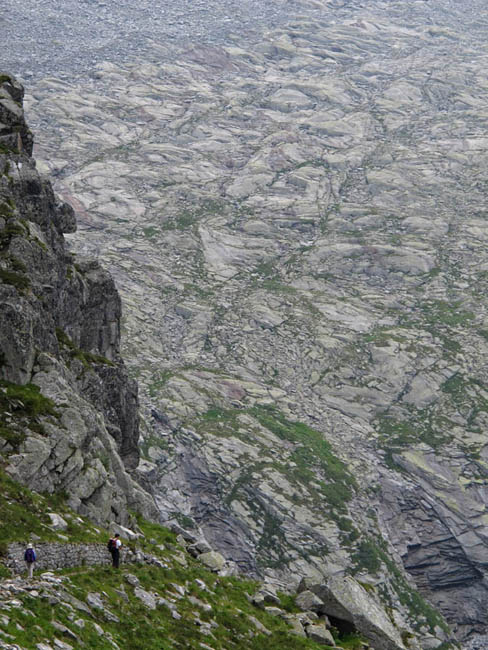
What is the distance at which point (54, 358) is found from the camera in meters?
48.6

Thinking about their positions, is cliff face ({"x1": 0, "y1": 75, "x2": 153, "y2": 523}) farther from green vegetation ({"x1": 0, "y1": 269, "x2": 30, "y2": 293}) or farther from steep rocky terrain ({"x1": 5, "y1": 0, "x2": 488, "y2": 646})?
steep rocky terrain ({"x1": 5, "y1": 0, "x2": 488, "y2": 646})

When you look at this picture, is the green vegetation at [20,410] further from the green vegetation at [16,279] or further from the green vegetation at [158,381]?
the green vegetation at [158,381]

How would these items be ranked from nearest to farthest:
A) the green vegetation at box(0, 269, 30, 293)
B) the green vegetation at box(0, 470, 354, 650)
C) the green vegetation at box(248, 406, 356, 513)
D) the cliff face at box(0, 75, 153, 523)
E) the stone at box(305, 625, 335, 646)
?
the green vegetation at box(0, 470, 354, 650)
the stone at box(305, 625, 335, 646)
the cliff face at box(0, 75, 153, 523)
the green vegetation at box(0, 269, 30, 293)
the green vegetation at box(248, 406, 356, 513)

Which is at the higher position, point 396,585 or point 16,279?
point 16,279

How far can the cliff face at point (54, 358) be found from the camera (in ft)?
135

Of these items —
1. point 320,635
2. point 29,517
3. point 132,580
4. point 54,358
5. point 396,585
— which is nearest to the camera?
point 29,517

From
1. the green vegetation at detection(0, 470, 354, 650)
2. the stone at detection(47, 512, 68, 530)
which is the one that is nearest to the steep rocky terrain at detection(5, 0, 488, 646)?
the green vegetation at detection(0, 470, 354, 650)

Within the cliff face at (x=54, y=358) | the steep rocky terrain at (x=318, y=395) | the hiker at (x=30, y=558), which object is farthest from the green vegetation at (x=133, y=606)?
the steep rocky terrain at (x=318, y=395)

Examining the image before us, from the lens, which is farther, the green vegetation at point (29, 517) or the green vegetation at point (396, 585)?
the green vegetation at point (396, 585)

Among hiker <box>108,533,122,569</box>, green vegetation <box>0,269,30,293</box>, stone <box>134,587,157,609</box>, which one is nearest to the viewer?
stone <box>134,587,157,609</box>

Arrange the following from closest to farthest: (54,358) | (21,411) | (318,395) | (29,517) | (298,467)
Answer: (29,517) < (21,411) < (54,358) < (298,467) < (318,395)

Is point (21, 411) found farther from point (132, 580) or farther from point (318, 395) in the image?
point (318, 395)

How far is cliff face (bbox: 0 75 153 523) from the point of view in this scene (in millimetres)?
41250

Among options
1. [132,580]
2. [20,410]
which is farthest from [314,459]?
[132,580]
